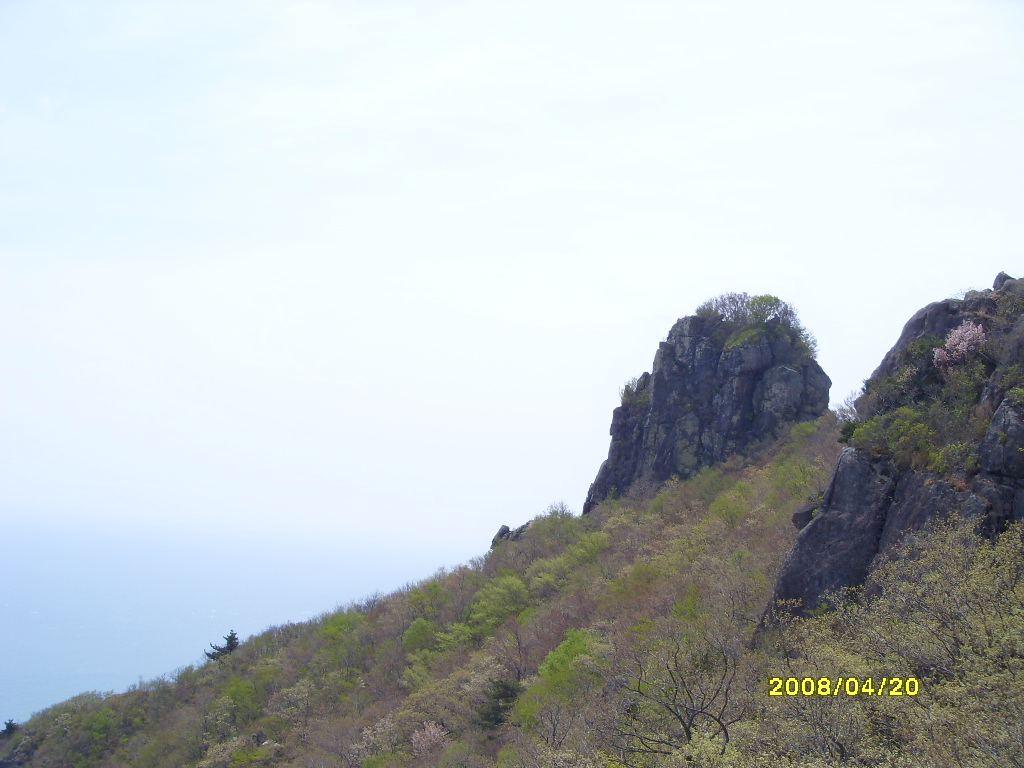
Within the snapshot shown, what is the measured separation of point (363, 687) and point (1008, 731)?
59.2 metres

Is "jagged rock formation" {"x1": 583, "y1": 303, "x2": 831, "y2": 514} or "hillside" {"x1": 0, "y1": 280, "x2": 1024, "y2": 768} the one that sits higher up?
"jagged rock formation" {"x1": 583, "y1": 303, "x2": 831, "y2": 514}

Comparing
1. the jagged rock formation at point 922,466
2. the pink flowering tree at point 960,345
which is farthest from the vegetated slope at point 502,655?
the pink flowering tree at point 960,345

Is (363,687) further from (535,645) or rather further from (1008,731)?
(1008,731)

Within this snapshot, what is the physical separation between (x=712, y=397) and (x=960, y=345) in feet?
132

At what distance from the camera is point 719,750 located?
1889 cm

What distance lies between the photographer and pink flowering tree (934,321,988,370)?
3206 cm

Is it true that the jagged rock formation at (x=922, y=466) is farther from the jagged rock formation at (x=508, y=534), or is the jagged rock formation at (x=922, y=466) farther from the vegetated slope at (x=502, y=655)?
the jagged rock formation at (x=508, y=534)

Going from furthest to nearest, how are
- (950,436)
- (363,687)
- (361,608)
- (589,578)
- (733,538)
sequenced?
(361,608), (363,687), (589,578), (733,538), (950,436)

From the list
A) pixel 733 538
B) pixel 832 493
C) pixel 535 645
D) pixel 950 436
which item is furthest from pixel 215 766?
pixel 950 436

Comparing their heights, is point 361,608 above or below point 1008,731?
above
